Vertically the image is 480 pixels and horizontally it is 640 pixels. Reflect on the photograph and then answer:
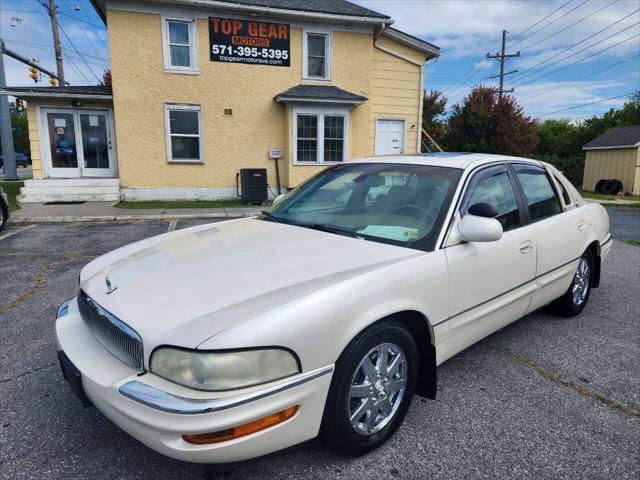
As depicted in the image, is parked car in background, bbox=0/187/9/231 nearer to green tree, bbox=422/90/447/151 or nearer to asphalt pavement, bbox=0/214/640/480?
asphalt pavement, bbox=0/214/640/480

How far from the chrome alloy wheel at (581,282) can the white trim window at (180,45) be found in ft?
38.4

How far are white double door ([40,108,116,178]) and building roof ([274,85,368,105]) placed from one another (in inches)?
210

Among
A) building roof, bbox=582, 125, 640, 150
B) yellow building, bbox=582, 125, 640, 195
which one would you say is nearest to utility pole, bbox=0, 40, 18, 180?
yellow building, bbox=582, 125, 640, 195

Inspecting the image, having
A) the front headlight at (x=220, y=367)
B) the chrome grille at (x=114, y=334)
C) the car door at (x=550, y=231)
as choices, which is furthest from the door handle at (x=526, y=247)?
the chrome grille at (x=114, y=334)

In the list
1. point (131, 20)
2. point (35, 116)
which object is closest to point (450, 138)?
point (131, 20)

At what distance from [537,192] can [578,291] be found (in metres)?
1.22

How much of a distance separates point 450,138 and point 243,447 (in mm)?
27450

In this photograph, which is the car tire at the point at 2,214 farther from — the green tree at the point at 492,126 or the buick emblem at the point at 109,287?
the green tree at the point at 492,126

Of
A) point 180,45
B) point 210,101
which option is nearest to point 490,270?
point 210,101

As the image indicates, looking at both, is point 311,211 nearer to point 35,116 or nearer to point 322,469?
point 322,469

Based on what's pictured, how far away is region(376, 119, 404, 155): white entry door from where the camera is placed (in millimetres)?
15008

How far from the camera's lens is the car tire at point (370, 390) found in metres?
1.98

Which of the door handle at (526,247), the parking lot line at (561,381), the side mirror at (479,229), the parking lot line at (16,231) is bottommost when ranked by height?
the parking lot line at (561,381)

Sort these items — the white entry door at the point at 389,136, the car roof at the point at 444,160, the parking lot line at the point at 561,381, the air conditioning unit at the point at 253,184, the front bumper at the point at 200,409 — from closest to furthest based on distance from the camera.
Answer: the front bumper at the point at 200,409, the parking lot line at the point at 561,381, the car roof at the point at 444,160, the air conditioning unit at the point at 253,184, the white entry door at the point at 389,136
